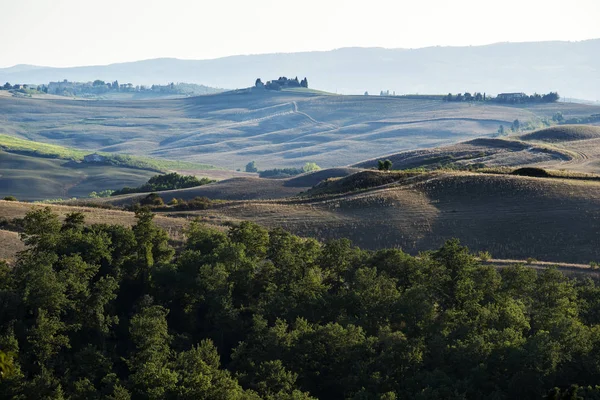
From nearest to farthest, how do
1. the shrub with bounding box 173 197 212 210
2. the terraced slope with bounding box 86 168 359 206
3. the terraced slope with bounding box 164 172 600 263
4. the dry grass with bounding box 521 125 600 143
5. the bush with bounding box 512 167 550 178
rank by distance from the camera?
the terraced slope with bounding box 164 172 600 263 < the shrub with bounding box 173 197 212 210 < the bush with bounding box 512 167 550 178 < the terraced slope with bounding box 86 168 359 206 < the dry grass with bounding box 521 125 600 143

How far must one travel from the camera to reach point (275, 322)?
5478 cm

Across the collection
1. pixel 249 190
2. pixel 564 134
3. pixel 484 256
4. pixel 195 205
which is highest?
pixel 564 134

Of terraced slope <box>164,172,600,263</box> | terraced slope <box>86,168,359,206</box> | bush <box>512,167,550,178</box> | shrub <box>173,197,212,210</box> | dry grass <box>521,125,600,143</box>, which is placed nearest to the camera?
terraced slope <box>164,172,600,263</box>

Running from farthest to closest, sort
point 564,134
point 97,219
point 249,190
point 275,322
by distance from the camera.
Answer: point 564,134, point 249,190, point 97,219, point 275,322

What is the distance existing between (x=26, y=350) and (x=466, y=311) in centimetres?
2558

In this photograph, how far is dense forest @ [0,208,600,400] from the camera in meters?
46.7

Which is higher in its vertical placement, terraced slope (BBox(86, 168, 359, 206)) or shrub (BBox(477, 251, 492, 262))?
shrub (BBox(477, 251, 492, 262))

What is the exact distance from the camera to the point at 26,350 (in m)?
50.6

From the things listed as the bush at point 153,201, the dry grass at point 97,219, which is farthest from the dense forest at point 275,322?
the bush at point 153,201

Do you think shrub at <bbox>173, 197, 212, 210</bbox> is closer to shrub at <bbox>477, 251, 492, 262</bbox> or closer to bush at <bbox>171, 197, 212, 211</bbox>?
bush at <bbox>171, 197, 212, 211</bbox>

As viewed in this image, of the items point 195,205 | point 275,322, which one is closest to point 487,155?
point 195,205

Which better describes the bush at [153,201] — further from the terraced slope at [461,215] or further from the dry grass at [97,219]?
the dry grass at [97,219]

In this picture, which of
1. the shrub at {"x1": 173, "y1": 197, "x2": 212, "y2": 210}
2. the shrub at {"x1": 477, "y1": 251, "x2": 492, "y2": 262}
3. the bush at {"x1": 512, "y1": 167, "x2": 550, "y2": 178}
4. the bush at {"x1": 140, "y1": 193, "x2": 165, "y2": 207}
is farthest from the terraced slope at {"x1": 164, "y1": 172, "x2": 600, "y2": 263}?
the bush at {"x1": 140, "y1": 193, "x2": 165, "y2": 207}

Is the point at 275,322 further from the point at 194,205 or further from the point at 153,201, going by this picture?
the point at 153,201
